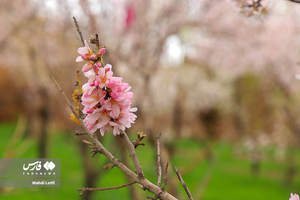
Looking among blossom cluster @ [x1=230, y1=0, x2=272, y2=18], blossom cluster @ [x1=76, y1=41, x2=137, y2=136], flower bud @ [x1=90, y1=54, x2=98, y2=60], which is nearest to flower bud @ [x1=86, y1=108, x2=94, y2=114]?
blossom cluster @ [x1=76, y1=41, x2=137, y2=136]

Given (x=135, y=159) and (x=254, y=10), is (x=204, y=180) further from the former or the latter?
(x=135, y=159)

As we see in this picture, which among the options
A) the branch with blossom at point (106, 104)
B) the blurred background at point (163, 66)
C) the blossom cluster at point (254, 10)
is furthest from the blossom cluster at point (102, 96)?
the blossom cluster at point (254, 10)

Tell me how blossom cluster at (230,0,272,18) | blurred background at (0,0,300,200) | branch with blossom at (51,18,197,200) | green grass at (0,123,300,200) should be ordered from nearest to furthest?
1. branch with blossom at (51,18,197,200)
2. blossom cluster at (230,0,272,18)
3. blurred background at (0,0,300,200)
4. green grass at (0,123,300,200)

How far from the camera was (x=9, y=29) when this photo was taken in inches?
194

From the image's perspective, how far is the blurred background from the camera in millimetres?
4109

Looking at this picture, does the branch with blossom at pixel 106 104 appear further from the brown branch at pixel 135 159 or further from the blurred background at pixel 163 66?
the blurred background at pixel 163 66

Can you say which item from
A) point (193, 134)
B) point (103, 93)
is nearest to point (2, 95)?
point (193, 134)

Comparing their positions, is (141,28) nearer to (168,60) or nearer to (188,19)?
(188,19)

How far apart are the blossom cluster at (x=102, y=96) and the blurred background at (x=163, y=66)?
0.17 metres

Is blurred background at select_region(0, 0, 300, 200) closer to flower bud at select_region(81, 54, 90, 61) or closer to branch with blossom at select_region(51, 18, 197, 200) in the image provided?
branch with blossom at select_region(51, 18, 197, 200)

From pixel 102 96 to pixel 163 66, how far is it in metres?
7.29

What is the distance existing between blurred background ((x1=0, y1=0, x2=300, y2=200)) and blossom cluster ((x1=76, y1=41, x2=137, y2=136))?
0.17 meters

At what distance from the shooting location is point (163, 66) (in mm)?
7883

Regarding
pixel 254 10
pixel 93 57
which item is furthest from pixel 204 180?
pixel 93 57
